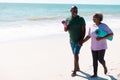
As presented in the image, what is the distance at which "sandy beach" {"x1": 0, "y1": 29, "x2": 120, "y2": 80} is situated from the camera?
23.9 feet

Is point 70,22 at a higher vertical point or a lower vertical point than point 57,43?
higher

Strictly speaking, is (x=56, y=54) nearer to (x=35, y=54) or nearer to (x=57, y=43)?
(x=35, y=54)

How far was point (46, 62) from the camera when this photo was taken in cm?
866

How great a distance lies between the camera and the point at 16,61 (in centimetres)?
881

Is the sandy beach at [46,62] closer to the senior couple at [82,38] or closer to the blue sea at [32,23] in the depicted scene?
the senior couple at [82,38]

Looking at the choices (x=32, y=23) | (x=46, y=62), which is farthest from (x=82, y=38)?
(x=32, y=23)

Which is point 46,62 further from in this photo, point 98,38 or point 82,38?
point 98,38

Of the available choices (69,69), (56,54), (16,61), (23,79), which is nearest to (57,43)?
(56,54)

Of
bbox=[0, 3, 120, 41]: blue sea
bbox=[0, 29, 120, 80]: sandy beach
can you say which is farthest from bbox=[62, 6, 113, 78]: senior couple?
bbox=[0, 3, 120, 41]: blue sea

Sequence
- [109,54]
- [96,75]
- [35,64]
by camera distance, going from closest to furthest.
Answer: [96,75] < [35,64] < [109,54]

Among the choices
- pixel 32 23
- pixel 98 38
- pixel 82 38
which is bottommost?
pixel 32 23

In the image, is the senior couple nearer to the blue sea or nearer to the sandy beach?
the sandy beach

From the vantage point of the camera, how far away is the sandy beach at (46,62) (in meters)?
7.27

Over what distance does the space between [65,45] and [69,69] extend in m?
3.75
